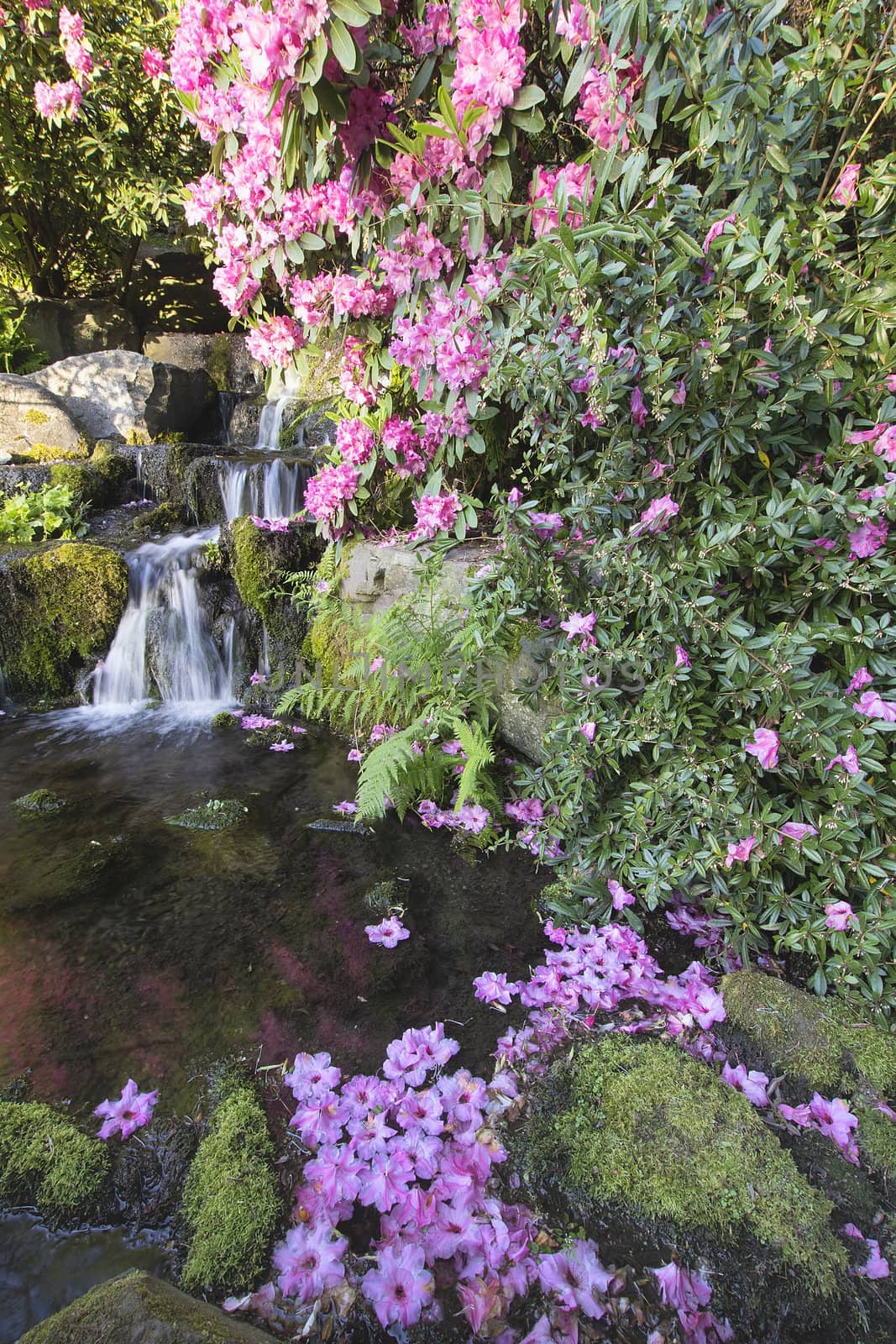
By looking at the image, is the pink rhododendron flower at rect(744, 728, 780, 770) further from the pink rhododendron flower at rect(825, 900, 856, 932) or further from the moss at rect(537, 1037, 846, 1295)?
the moss at rect(537, 1037, 846, 1295)

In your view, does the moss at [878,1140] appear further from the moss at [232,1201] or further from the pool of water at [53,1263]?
the pool of water at [53,1263]

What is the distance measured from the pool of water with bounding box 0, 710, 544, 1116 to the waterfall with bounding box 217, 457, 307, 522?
3.29 meters

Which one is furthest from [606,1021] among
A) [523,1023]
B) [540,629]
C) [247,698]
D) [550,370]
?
[247,698]

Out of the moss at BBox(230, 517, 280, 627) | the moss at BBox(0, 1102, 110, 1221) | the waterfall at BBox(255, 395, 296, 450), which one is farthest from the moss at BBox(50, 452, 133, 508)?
the moss at BBox(0, 1102, 110, 1221)

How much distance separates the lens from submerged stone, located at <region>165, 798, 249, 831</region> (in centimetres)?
332

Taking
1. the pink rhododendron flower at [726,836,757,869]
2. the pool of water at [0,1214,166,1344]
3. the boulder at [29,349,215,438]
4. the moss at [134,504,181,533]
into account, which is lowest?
the pool of water at [0,1214,166,1344]

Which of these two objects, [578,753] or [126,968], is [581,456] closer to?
[578,753]

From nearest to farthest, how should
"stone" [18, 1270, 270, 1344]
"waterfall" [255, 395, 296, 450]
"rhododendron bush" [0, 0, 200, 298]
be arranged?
"stone" [18, 1270, 270, 1344]
"rhododendron bush" [0, 0, 200, 298]
"waterfall" [255, 395, 296, 450]

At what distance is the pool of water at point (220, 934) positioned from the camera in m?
2.07

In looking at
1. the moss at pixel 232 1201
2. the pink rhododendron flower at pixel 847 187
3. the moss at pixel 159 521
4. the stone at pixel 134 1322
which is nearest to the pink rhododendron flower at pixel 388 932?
the moss at pixel 232 1201

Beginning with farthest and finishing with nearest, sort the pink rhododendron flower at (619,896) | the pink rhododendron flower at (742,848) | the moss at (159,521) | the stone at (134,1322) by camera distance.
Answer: the moss at (159,521) < the pink rhododendron flower at (619,896) < the pink rhododendron flower at (742,848) < the stone at (134,1322)

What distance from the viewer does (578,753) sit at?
→ 2.47 metres

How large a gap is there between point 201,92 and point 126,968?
12.0ft

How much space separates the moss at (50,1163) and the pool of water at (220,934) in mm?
92
